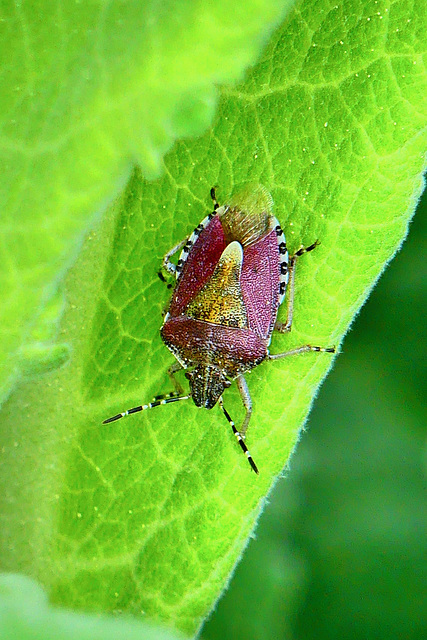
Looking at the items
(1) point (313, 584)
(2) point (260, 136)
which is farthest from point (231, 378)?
(1) point (313, 584)

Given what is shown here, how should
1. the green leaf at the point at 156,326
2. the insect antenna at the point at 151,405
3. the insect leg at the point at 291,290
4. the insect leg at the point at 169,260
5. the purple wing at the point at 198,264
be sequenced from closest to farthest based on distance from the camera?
the green leaf at the point at 156,326 → the insect antenna at the point at 151,405 → the insect leg at the point at 291,290 → the insect leg at the point at 169,260 → the purple wing at the point at 198,264

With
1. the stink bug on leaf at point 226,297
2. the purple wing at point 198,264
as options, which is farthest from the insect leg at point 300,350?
the purple wing at point 198,264

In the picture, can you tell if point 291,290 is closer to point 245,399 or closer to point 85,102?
point 245,399

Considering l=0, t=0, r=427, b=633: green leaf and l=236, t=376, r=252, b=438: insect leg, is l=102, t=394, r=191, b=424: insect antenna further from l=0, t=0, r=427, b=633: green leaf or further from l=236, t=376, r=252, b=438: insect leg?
l=236, t=376, r=252, b=438: insect leg

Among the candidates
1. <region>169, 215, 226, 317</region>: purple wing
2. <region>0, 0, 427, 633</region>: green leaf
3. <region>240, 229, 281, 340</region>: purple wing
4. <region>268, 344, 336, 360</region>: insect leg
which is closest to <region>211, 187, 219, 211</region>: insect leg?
<region>0, 0, 427, 633</region>: green leaf

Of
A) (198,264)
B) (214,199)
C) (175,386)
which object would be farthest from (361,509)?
(214,199)

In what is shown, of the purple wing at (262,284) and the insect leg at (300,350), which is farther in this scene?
the purple wing at (262,284)

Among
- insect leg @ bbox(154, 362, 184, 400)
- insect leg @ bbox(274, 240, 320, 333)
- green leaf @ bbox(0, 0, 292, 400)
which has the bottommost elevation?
insect leg @ bbox(154, 362, 184, 400)

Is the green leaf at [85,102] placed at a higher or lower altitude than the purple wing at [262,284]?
higher

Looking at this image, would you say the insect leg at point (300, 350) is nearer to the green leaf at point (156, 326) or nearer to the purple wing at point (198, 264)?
the green leaf at point (156, 326)
